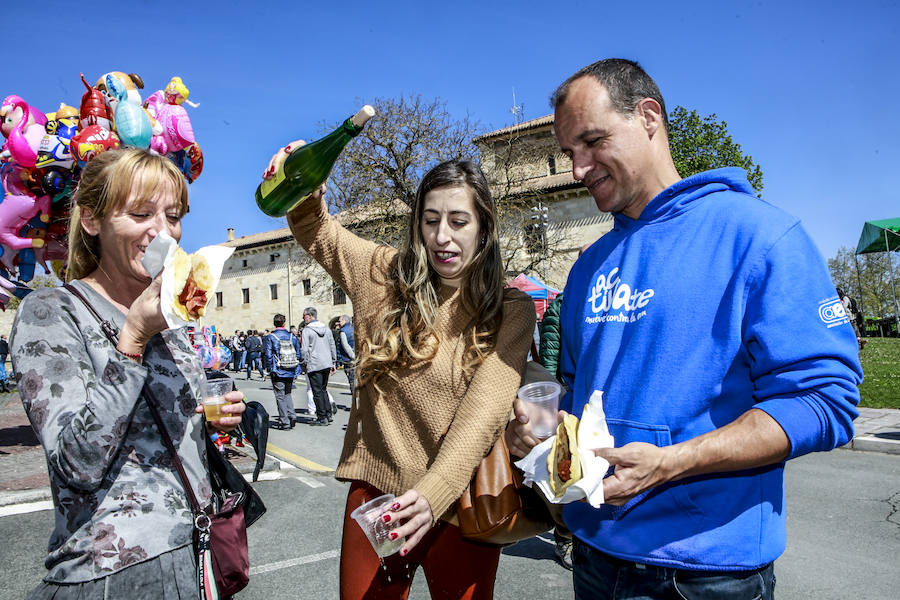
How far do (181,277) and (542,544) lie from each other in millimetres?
3942

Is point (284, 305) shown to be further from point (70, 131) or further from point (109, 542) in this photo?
point (109, 542)

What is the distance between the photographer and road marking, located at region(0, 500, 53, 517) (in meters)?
5.33

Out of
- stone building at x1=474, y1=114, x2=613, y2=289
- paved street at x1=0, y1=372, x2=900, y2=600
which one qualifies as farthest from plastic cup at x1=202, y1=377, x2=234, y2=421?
stone building at x1=474, y1=114, x2=613, y2=289

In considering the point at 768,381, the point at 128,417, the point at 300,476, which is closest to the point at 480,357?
the point at 768,381

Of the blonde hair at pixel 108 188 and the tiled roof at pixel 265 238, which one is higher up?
the tiled roof at pixel 265 238

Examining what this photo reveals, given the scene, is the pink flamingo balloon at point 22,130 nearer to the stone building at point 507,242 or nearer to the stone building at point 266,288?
the stone building at point 507,242

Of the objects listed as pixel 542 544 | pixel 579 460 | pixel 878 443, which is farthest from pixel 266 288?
pixel 579 460

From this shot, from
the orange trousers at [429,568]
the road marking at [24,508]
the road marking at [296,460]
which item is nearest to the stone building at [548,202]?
the road marking at [296,460]

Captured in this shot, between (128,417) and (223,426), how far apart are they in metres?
0.34

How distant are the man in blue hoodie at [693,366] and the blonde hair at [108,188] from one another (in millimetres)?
1258

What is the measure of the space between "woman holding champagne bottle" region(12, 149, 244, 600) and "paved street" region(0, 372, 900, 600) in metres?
2.49

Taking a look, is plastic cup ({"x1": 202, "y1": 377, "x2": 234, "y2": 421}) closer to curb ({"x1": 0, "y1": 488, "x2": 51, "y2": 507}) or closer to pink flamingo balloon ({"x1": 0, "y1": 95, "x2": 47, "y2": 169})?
pink flamingo balloon ({"x1": 0, "y1": 95, "x2": 47, "y2": 169})

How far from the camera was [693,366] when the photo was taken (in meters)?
1.43

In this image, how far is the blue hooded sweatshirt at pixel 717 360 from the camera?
129cm
